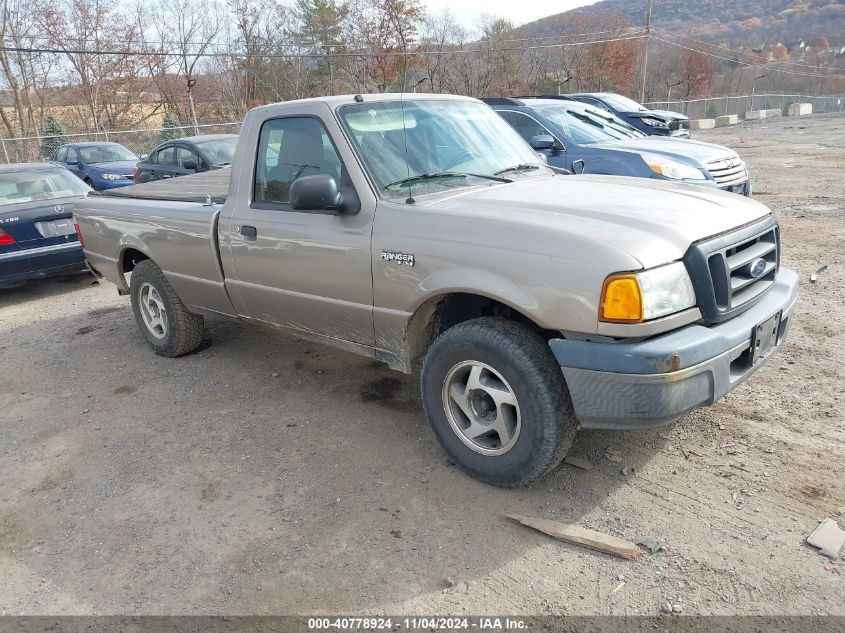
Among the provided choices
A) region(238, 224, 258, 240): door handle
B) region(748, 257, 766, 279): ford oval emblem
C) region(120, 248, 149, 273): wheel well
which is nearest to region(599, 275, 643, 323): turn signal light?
region(748, 257, 766, 279): ford oval emblem

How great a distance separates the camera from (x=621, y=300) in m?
2.65

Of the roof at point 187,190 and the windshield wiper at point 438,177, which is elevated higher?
the windshield wiper at point 438,177

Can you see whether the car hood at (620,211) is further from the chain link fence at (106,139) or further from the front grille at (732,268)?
the chain link fence at (106,139)

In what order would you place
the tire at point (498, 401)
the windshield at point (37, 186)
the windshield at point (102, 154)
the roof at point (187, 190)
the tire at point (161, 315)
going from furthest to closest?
the windshield at point (102, 154)
the windshield at point (37, 186)
the tire at point (161, 315)
the roof at point (187, 190)
the tire at point (498, 401)

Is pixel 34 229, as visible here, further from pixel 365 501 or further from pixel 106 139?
pixel 106 139

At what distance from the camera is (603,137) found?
9000 mm

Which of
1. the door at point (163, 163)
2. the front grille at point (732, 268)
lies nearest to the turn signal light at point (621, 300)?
the front grille at point (732, 268)

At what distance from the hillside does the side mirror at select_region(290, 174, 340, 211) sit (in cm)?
8622

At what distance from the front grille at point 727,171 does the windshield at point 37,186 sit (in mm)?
8352

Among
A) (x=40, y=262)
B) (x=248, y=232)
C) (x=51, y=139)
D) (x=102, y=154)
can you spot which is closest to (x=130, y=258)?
(x=248, y=232)

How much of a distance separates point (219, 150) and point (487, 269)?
9839mm

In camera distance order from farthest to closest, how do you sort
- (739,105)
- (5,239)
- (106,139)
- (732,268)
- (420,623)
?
A: 1. (739,105)
2. (106,139)
3. (5,239)
4. (732,268)
5. (420,623)

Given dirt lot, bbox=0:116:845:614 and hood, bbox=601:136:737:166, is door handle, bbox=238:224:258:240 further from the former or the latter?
hood, bbox=601:136:737:166

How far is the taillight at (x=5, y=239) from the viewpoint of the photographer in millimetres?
7396
